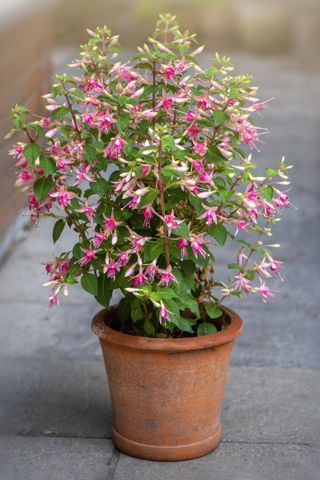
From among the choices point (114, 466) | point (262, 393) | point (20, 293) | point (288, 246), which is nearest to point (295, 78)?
point (288, 246)

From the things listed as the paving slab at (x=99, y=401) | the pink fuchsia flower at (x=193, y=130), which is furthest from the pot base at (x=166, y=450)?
the pink fuchsia flower at (x=193, y=130)

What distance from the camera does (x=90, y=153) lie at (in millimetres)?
3719

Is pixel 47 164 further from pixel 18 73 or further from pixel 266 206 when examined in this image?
pixel 18 73

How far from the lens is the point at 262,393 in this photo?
469 centimetres

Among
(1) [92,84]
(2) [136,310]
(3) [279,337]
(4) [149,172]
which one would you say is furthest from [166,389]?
(3) [279,337]

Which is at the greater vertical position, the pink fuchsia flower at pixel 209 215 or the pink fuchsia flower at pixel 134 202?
the pink fuchsia flower at pixel 134 202

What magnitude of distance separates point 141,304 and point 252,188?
65cm

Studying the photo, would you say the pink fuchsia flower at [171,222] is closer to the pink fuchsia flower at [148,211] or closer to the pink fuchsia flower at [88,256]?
the pink fuchsia flower at [148,211]

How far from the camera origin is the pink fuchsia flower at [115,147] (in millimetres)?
3670

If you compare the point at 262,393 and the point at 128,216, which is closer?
the point at 128,216

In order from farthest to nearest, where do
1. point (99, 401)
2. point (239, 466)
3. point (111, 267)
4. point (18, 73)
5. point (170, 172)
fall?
point (18, 73) < point (99, 401) < point (239, 466) < point (111, 267) < point (170, 172)

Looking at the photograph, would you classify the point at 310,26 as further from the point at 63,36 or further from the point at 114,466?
A: the point at 114,466

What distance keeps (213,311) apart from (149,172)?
74 centimetres

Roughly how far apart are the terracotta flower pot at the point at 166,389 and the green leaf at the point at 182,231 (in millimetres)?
450
